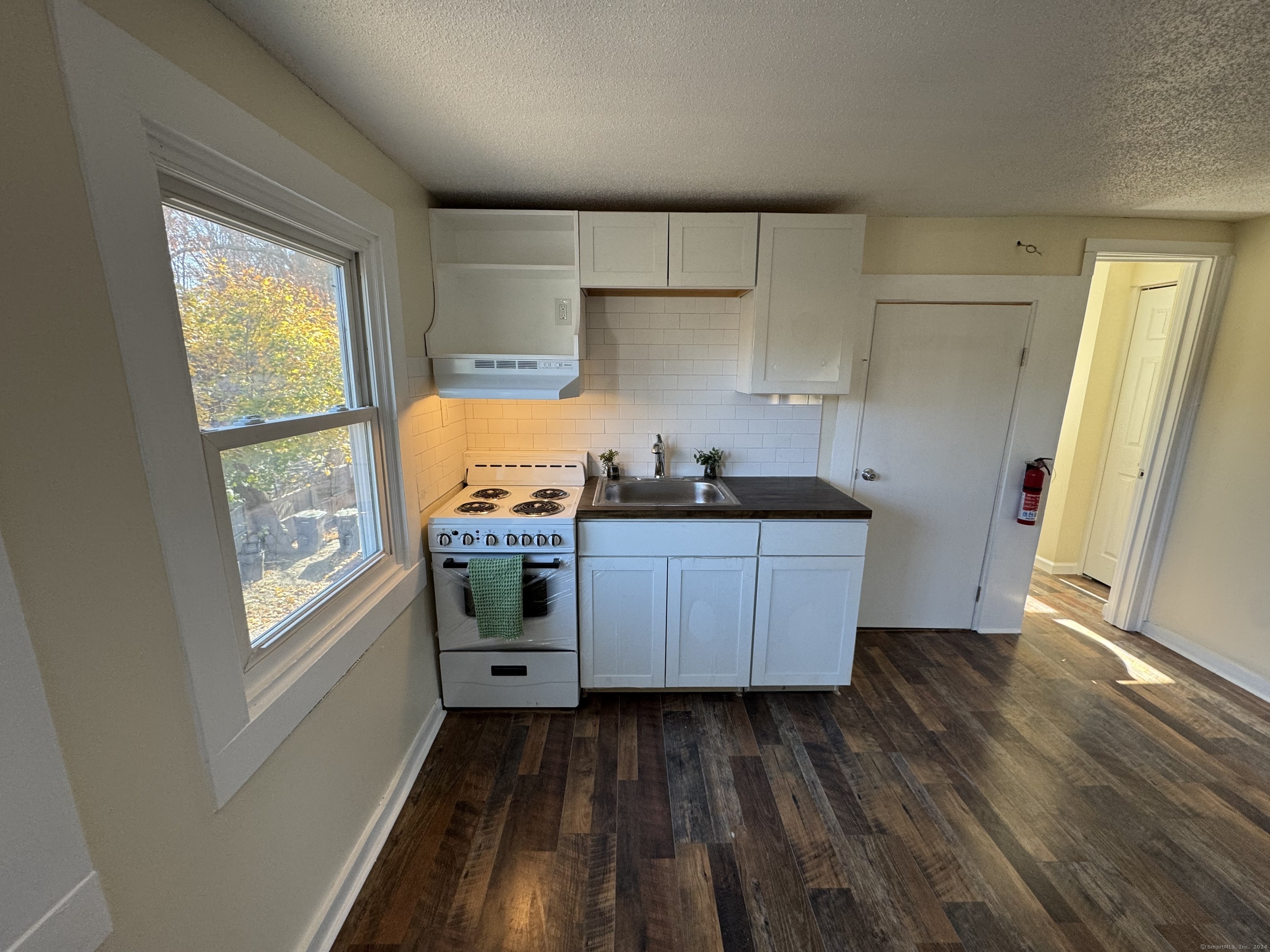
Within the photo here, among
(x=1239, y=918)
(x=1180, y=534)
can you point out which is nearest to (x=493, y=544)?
(x=1239, y=918)

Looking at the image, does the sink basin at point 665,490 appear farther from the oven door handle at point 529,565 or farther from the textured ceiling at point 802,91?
the textured ceiling at point 802,91

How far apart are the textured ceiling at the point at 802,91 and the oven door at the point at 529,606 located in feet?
5.19

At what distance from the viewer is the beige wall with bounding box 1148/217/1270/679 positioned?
234 centimetres

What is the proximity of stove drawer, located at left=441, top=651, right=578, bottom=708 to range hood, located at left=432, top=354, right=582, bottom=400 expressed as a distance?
117cm

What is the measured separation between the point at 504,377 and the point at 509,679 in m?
1.40

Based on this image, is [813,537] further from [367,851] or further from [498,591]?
[367,851]

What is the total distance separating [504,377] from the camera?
2.22 metres

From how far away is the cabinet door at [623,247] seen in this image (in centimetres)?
214

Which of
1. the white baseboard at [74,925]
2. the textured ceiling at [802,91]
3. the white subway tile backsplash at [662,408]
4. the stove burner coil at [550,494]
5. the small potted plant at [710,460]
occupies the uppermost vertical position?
the textured ceiling at [802,91]

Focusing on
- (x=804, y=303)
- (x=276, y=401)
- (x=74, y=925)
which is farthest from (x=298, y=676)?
(x=804, y=303)

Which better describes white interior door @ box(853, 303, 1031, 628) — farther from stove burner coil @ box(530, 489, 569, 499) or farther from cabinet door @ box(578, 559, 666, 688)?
stove burner coil @ box(530, 489, 569, 499)

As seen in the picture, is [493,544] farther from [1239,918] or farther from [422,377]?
[1239,918]

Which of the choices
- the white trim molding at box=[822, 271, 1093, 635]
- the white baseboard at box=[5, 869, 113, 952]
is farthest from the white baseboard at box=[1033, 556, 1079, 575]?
the white baseboard at box=[5, 869, 113, 952]

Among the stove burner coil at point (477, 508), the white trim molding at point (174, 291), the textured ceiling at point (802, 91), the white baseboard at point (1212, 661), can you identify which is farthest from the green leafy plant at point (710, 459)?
the white baseboard at point (1212, 661)
